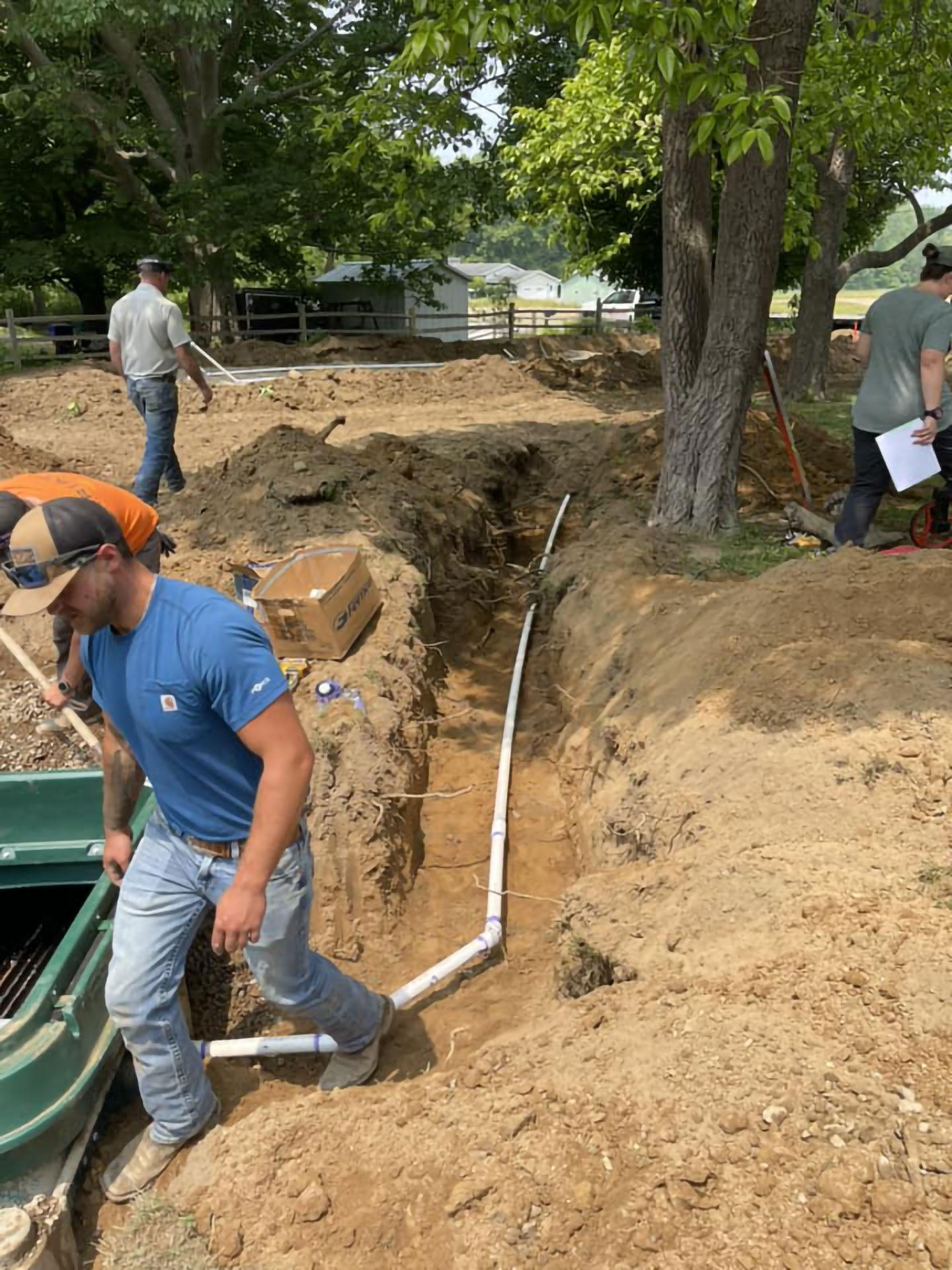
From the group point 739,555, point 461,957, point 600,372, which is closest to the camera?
point 461,957

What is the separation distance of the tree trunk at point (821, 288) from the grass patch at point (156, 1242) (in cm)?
1523

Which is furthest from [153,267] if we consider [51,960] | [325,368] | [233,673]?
[325,368]

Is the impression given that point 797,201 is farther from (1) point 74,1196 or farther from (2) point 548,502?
(1) point 74,1196

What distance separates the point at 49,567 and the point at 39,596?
0.25 feet

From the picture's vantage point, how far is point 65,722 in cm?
543

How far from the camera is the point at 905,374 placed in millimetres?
5930

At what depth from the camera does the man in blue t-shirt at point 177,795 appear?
2424 mm

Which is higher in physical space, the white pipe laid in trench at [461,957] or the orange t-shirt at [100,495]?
the orange t-shirt at [100,495]

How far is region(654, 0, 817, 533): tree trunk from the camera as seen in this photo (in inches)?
232

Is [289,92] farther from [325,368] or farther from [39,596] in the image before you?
[39,596]

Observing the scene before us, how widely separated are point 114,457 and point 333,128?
563 cm

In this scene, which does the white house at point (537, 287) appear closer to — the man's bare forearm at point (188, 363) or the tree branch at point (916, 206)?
the tree branch at point (916, 206)

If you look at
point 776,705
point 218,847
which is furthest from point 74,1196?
point 776,705

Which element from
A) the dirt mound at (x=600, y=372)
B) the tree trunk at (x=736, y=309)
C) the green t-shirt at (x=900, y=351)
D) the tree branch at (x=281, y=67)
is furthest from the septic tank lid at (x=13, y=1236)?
the tree branch at (x=281, y=67)
